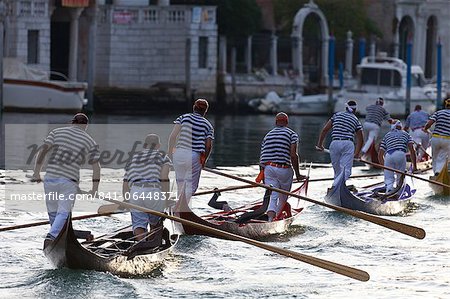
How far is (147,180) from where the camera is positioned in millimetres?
12469

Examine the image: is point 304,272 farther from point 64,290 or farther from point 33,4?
point 33,4

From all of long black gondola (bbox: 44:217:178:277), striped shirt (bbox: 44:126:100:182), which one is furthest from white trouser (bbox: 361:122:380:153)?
striped shirt (bbox: 44:126:100:182)

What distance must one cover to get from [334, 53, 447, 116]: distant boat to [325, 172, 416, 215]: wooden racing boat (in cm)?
2546

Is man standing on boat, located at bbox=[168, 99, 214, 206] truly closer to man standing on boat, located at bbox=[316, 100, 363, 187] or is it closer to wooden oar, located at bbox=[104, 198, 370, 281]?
wooden oar, located at bbox=[104, 198, 370, 281]

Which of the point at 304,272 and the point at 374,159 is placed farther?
the point at 374,159

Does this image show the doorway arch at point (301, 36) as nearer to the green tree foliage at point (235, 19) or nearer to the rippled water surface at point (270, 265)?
the green tree foliage at point (235, 19)

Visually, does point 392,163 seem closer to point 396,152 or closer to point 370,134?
point 396,152

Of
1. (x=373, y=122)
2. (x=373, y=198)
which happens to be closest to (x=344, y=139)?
(x=373, y=198)

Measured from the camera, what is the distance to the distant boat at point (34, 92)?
38.1 metres

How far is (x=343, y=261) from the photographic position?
13672 mm

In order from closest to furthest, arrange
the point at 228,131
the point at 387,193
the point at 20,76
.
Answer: the point at 387,193
the point at 228,131
the point at 20,76

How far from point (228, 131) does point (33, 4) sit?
9099 mm

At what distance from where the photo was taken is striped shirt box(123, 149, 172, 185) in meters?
12.5

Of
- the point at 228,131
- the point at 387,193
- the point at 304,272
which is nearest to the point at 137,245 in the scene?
the point at 304,272
